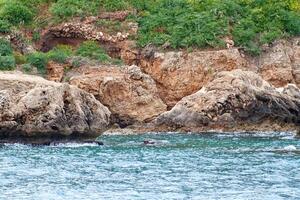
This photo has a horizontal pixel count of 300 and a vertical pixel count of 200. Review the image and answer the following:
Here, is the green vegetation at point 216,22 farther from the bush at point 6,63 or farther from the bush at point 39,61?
the bush at point 6,63

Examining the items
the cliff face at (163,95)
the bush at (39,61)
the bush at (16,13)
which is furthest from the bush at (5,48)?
the cliff face at (163,95)

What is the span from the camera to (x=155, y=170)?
2747 centimetres

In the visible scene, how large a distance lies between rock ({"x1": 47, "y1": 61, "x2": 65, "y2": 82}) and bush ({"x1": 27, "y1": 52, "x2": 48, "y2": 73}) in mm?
350

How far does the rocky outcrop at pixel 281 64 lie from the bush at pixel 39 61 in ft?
46.9

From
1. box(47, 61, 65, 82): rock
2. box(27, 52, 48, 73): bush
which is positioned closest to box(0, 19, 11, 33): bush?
box(27, 52, 48, 73): bush

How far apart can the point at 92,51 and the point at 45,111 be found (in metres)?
19.4

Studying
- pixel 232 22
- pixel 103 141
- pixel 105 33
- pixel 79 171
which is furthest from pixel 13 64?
pixel 79 171

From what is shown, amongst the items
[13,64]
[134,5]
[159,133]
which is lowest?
[159,133]

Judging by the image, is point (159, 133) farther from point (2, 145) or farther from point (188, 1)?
point (188, 1)

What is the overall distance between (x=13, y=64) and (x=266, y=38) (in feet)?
57.6

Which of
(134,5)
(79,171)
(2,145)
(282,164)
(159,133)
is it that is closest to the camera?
(79,171)

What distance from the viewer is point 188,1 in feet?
192

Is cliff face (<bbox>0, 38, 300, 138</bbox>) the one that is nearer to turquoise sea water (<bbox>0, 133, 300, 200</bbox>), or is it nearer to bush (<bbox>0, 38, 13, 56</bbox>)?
turquoise sea water (<bbox>0, 133, 300, 200</bbox>)

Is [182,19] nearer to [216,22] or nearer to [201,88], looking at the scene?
[216,22]
